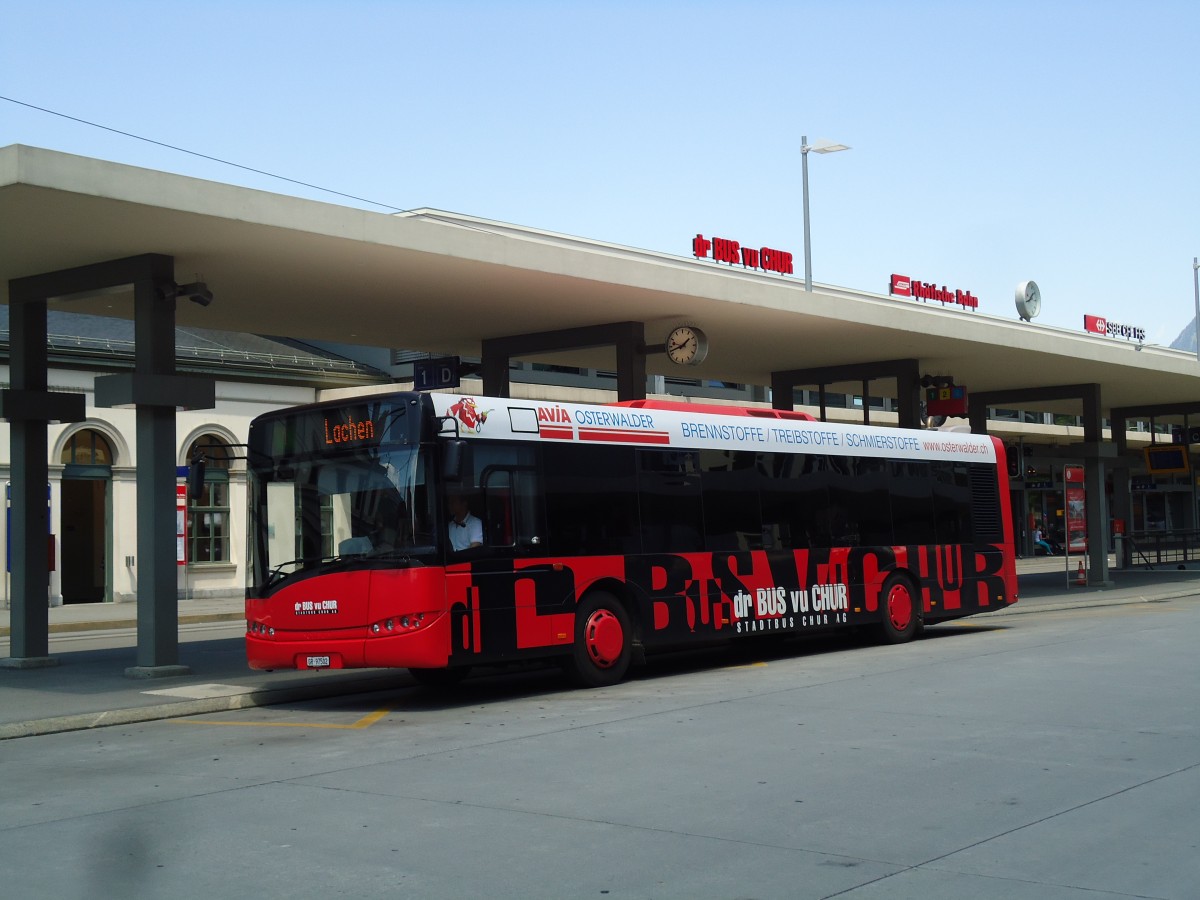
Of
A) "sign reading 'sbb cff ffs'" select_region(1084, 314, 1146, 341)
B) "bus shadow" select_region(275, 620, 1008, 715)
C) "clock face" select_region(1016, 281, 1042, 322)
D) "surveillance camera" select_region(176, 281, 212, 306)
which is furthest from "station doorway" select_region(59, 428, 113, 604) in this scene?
"sign reading 'sbb cff ffs'" select_region(1084, 314, 1146, 341)

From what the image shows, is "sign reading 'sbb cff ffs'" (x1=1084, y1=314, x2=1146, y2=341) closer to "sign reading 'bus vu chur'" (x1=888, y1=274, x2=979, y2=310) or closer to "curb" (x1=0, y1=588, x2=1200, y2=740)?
"sign reading 'bus vu chur'" (x1=888, y1=274, x2=979, y2=310)

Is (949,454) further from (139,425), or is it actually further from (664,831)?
(664,831)

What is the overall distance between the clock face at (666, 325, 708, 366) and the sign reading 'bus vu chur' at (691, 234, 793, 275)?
1445 centimetres

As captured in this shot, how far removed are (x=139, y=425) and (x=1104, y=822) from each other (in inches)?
Result: 473

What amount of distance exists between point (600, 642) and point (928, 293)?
37468 millimetres

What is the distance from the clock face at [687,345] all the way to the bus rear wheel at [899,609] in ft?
16.2

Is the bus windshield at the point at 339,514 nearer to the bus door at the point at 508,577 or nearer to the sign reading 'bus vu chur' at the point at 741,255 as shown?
the bus door at the point at 508,577

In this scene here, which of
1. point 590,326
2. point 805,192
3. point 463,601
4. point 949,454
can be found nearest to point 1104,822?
point 463,601

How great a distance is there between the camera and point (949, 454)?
20.5 meters

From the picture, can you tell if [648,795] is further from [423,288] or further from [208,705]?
[423,288]

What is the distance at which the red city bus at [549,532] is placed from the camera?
43.6 feet

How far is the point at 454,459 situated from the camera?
13.4m

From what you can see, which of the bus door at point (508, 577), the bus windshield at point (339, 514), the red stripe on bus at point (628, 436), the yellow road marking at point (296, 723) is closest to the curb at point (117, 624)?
the bus windshield at point (339, 514)

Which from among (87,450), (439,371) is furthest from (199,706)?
(87,450)
